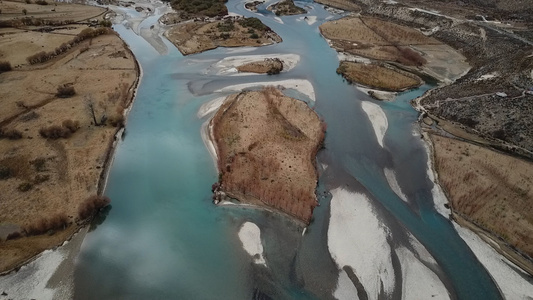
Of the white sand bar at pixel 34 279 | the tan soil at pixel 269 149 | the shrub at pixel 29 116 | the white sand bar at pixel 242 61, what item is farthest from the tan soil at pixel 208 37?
the white sand bar at pixel 34 279

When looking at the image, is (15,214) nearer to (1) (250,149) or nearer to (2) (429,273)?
(1) (250,149)

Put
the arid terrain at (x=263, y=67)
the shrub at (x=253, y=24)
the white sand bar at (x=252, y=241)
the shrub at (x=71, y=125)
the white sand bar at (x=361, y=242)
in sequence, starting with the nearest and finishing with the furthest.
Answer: the white sand bar at (x=361, y=242), the white sand bar at (x=252, y=241), the shrub at (x=71, y=125), the arid terrain at (x=263, y=67), the shrub at (x=253, y=24)

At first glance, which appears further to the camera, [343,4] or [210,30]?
[343,4]

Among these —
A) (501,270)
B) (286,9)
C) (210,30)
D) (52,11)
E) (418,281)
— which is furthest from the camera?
(286,9)

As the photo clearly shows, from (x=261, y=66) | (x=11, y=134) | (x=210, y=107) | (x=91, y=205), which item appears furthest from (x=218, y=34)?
(x=91, y=205)

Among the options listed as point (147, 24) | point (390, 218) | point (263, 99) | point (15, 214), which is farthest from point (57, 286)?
point (147, 24)

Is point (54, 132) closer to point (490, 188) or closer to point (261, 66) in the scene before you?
point (261, 66)

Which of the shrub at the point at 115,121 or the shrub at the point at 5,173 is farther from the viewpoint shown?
the shrub at the point at 115,121

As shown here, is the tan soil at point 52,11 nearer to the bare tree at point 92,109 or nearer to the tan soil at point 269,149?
the bare tree at point 92,109
